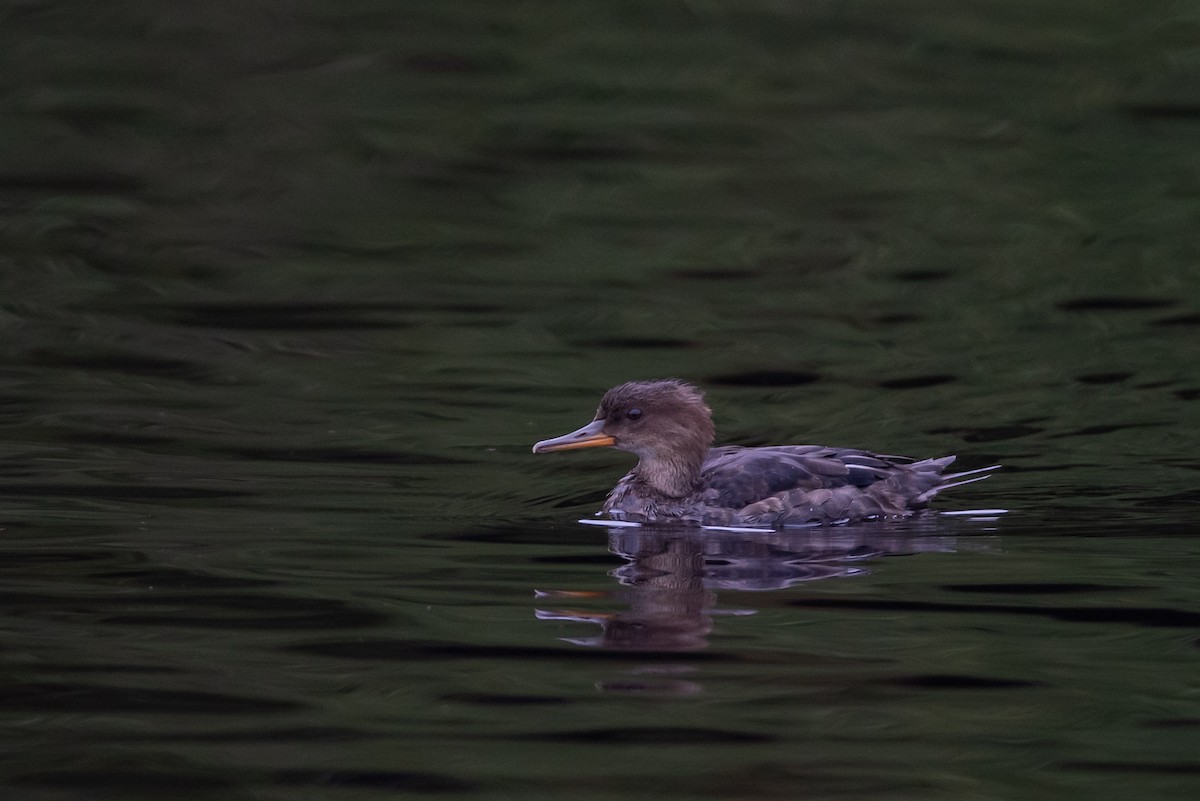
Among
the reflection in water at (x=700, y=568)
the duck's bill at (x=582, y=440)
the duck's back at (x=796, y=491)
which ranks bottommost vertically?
the reflection in water at (x=700, y=568)

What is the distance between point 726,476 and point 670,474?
0.36 m

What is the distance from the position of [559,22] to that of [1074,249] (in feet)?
24.0

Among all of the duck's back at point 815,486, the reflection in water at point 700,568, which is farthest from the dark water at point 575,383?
the duck's back at point 815,486

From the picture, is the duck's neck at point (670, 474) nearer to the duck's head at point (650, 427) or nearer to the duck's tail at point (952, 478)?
the duck's head at point (650, 427)

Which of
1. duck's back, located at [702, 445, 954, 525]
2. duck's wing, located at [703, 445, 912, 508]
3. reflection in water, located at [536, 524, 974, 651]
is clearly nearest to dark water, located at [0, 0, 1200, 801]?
reflection in water, located at [536, 524, 974, 651]

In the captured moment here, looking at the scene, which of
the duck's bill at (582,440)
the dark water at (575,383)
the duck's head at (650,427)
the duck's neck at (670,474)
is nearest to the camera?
the dark water at (575,383)

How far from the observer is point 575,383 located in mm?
11922

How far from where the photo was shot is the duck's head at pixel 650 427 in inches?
381

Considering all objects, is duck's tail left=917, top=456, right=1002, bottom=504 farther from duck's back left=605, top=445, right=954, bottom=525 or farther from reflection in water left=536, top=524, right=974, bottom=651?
reflection in water left=536, top=524, right=974, bottom=651

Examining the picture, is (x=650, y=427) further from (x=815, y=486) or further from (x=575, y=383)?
(x=575, y=383)

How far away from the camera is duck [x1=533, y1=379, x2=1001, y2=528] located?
30.2ft

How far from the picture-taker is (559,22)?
67.4 feet

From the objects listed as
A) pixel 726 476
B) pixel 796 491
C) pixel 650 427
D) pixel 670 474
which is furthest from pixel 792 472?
pixel 650 427

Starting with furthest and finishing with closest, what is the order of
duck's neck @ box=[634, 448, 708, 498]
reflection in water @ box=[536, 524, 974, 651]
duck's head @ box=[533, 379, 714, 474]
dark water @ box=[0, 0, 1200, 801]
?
duck's head @ box=[533, 379, 714, 474]
duck's neck @ box=[634, 448, 708, 498]
reflection in water @ box=[536, 524, 974, 651]
dark water @ box=[0, 0, 1200, 801]
